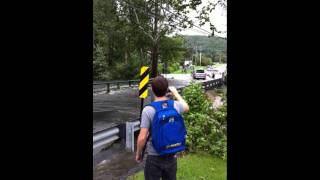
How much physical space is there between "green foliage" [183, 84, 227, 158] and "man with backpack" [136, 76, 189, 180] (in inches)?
168

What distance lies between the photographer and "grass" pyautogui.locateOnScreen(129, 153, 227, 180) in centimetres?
648

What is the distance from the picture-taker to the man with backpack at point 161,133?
3.58m

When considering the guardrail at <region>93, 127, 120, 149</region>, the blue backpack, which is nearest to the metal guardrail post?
the guardrail at <region>93, 127, 120, 149</region>

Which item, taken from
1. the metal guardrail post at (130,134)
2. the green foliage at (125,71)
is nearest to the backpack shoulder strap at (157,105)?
the metal guardrail post at (130,134)

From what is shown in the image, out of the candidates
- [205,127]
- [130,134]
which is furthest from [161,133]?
[205,127]

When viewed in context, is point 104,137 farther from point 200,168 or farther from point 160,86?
point 160,86

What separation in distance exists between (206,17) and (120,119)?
281 inches

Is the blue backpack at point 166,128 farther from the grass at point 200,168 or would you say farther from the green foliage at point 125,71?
the green foliage at point 125,71

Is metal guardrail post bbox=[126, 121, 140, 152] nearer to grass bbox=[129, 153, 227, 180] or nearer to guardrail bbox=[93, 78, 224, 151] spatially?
guardrail bbox=[93, 78, 224, 151]

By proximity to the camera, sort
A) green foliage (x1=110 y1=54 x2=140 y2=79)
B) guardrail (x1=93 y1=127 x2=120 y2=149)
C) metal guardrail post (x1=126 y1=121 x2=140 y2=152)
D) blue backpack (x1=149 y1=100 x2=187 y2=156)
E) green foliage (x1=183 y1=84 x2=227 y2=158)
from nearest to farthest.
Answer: blue backpack (x1=149 y1=100 x2=187 y2=156)
guardrail (x1=93 y1=127 x2=120 y2=149)
metal guardrail post (x1=126 y1=121 x2=140 y2=152)
green foliage (x1=183 y1=84 x2=227 y2=158)
green foliage (x1=110 y1=54 x2=140 y2=79)

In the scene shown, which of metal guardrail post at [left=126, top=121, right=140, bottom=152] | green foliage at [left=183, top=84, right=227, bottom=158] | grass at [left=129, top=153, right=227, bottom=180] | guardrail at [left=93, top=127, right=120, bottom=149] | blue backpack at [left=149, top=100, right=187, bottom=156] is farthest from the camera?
green foliage at [left=183, top=84, right=227, bottom=158]

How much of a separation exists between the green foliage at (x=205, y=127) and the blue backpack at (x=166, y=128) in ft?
14.2

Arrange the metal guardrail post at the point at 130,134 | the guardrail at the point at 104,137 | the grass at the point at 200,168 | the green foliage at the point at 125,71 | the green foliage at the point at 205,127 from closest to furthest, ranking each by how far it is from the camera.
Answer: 1. the grass at the point at 200,168
2. the guardrail at the point at 104,137
3. the metal guardrail post at the point at 130,134
4. the green foliage at the point at 205,127
5. the green foliage at the point at 125,71
